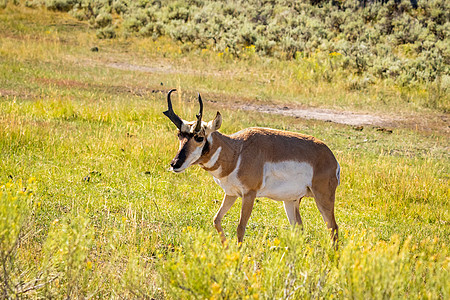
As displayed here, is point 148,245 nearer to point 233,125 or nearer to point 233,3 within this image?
point 233,125

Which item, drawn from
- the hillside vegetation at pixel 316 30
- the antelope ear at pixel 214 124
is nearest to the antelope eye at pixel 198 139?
the antelope ear at pixel 214 124

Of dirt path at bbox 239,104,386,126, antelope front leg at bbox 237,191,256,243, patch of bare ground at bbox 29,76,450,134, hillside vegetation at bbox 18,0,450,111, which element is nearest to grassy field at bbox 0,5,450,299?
patch of bare ground at bbox 29,76,450,134

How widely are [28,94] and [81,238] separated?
41.0ft

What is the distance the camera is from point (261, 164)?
602cm

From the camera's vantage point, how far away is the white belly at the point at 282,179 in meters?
6.05

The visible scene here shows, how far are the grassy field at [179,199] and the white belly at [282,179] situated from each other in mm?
645

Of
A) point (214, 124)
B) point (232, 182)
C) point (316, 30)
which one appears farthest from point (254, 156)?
point (316, 30)

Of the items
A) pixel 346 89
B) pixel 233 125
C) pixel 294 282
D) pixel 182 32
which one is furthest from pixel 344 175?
pixel 182 32

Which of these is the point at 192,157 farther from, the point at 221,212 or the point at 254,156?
the point at 221,212

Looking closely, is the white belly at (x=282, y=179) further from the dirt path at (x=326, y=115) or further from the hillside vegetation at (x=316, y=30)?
the hillside vegetation at (x=316, y=30)

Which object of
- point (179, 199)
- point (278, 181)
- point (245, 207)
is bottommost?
point (179, 199)

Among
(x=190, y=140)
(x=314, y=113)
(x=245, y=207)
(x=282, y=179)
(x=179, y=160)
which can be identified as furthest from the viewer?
(x=314, y=113)

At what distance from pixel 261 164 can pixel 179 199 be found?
2563mm

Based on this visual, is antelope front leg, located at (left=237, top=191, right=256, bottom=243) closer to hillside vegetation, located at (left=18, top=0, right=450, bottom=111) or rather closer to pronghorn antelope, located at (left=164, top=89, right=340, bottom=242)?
pronghorn antelope, located at (left=164, top=89, right=340, bottom=242)
